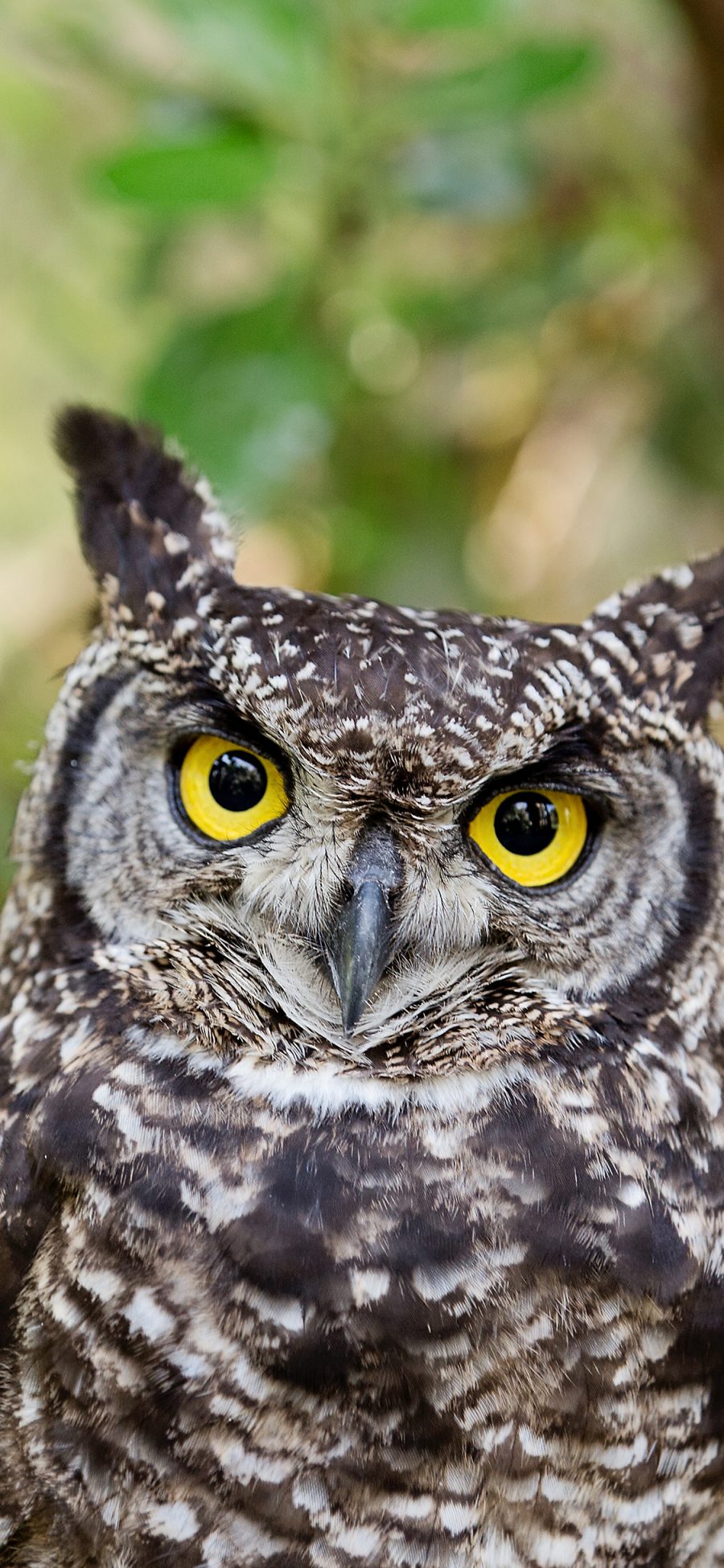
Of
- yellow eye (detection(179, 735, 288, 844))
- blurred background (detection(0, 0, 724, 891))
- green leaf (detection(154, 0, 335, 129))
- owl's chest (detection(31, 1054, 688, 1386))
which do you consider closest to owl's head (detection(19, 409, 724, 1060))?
yellow eye (detection(179, 735, 288, 844))

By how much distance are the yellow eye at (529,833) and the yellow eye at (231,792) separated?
0.23 metres

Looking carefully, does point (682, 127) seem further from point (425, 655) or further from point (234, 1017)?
point (234, 1017)

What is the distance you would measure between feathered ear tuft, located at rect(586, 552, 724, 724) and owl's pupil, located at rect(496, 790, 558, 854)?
0.58ft

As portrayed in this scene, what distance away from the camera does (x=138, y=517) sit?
71.2 inches

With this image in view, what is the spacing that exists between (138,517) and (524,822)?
0.63 m

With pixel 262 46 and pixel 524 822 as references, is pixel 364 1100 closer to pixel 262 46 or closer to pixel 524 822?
pixel 524 822

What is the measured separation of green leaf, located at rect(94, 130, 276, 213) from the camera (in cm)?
222

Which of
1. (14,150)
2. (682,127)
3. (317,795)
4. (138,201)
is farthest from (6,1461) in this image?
(14,150)

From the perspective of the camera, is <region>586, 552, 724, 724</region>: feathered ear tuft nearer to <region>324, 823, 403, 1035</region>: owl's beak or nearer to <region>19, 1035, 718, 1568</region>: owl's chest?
<region>324, 823, 403, 1035</region>: owl's beak

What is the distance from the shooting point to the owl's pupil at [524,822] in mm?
1626

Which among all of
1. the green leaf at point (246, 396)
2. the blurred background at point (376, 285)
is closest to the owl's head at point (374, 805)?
the blurred background at point (376, 285)

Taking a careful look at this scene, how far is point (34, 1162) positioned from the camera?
159 centimetres

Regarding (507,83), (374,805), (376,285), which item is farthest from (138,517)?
(376,285)

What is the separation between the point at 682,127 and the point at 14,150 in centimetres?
186
